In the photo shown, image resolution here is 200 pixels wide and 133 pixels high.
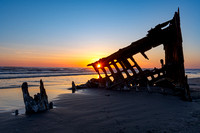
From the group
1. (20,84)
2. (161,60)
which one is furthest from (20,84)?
(161,60)

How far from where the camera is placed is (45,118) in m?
4.39

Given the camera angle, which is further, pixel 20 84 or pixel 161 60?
pixel 20 84

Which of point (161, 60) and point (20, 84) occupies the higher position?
point (161, 60)

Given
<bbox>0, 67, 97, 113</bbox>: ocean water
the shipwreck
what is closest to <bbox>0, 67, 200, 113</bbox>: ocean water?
<bbox>0, 67, 97, 113</bbox>: ocean water

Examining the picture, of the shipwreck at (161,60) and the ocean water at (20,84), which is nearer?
the ocean water at (20,84)

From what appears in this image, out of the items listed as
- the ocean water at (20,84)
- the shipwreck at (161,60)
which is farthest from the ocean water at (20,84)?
the shipwreck at (161,60)

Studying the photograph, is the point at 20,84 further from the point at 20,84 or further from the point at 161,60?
the point at 161,60

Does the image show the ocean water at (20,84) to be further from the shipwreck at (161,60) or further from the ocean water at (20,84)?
the shipwreck at (161,60)

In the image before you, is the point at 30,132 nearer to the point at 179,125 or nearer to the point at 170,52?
the point at 179,125

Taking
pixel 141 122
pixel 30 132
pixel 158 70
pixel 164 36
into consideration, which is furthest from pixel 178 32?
pixel 30 132

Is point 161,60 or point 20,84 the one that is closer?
point 161,60

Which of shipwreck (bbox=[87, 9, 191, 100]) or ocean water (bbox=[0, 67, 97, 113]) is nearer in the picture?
ocean water (bbox=[0, 67, 97, 113])

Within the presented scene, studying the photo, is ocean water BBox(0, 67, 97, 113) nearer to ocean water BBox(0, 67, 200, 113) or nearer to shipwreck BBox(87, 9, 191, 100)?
ocean water BBox(0, 67, 200, 113)

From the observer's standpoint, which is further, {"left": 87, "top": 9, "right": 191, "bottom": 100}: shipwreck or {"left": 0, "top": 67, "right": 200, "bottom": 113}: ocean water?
{"left": 87, "top": 9, "right": 191, "bottom": 100}: shipwreck
